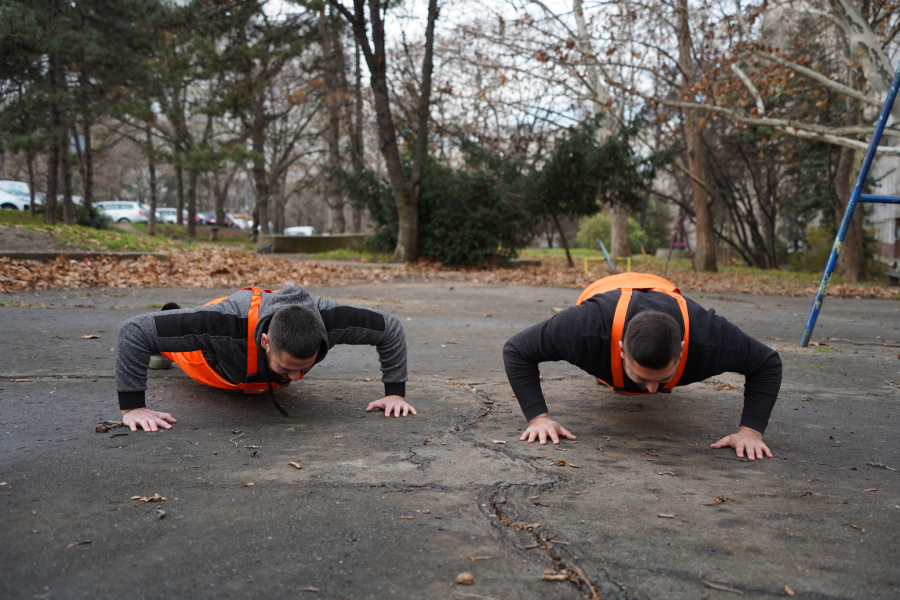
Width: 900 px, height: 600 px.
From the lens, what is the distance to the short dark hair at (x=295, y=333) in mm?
3121

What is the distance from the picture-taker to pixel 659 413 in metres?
3.96

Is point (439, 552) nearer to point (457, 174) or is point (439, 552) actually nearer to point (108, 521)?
point (108, 521)

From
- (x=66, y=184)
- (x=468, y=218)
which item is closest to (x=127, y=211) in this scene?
(x=66, y=184)

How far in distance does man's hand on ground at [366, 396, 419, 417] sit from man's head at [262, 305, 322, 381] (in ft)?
2.23

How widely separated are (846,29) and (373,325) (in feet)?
35.7

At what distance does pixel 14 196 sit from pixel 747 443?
127 feet

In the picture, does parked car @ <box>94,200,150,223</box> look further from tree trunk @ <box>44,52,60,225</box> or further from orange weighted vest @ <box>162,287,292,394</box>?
orange weighted vest @ <box>162,287,292,394</box>

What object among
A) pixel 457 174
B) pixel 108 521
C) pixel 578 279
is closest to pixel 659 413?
pixel 108 521

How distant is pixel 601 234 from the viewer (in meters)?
34.4

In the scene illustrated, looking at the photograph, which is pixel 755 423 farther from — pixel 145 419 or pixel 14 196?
pixel 14 196

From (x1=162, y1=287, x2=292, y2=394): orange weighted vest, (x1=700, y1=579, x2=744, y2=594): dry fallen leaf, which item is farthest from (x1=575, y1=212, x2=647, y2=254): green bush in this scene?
(x1=700, y1=579, x2=744, y2=594): dry fallen leaf

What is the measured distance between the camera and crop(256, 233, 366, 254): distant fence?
74.7 ft

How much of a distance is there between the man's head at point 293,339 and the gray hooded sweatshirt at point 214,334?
14 cm

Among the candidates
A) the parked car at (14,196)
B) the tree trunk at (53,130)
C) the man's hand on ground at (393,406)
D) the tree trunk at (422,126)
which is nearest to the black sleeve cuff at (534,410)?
→ the man's hand on ground at (393,406)
